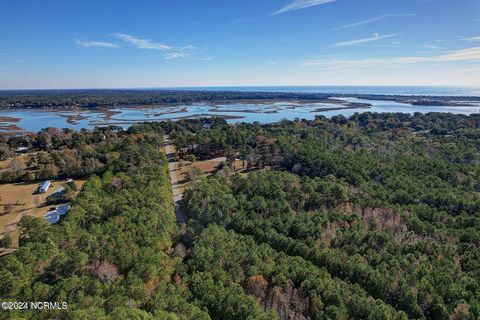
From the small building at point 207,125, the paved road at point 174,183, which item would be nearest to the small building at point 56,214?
the paved road at point 174,183

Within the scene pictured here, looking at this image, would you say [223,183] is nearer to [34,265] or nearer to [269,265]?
[269,265]

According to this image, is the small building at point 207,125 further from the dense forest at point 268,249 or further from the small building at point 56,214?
the small building at point 56,214

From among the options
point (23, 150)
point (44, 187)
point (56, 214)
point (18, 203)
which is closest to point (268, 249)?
point (56, 214)

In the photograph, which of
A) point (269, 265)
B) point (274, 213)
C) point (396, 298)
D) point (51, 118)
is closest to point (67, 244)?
point (269, 265)

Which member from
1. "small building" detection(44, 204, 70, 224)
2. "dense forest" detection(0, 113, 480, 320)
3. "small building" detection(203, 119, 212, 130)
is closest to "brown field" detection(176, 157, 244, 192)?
"dense forest" detection(0, 113, 480, 320)

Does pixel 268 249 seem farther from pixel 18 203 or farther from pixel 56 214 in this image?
pixel 18 203

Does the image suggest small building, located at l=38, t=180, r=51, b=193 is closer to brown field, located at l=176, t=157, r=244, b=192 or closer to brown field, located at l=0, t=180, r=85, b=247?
brown field, located at l=0, t=180, r=85, b=247
